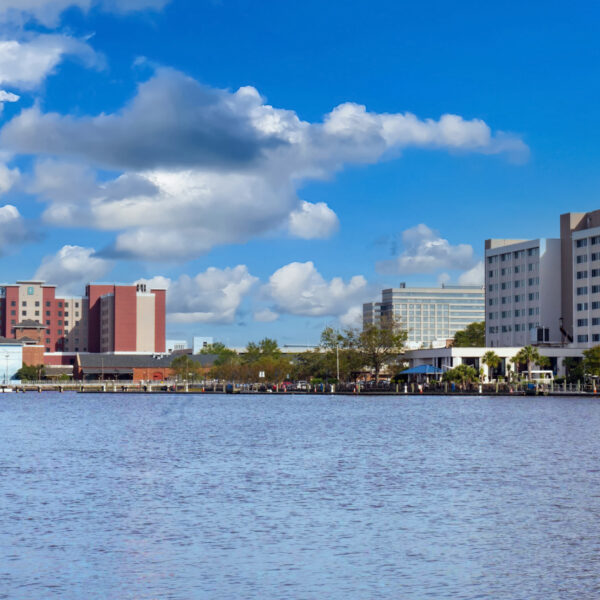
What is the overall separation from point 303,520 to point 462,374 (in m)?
141

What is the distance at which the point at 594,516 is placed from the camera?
3200 centimetres

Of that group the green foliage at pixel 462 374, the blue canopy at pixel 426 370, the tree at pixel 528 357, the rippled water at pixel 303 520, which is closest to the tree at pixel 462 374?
the green foliage at pixel 462 374

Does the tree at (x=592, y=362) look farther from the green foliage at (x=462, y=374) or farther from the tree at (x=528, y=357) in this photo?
the green foliage at (x=462, y=374)

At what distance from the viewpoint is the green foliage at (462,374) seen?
169m

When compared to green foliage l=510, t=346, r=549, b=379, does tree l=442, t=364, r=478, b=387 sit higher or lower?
lower

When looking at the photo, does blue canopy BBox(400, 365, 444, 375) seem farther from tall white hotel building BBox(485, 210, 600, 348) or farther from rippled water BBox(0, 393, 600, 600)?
rippled water BBox(0, 393, 600, 600)

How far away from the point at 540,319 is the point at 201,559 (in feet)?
565

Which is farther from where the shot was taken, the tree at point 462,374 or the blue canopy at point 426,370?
the blue canopy at point 426,370

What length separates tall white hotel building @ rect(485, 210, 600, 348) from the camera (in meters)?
182

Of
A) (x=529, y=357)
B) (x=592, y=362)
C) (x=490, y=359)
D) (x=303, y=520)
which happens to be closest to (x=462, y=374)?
(x=490, y=359)

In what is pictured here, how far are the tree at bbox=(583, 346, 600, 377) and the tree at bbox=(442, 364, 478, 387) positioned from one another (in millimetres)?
19327

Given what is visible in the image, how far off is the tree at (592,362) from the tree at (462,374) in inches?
761

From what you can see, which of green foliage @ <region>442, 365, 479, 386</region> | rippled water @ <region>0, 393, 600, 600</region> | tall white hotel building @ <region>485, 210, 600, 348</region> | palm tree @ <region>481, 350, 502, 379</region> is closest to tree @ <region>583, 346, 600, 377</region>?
palm tree @ <region>481, 350, 502, 379</region>

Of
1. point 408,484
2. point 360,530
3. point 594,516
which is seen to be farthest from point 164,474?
point 594,516
